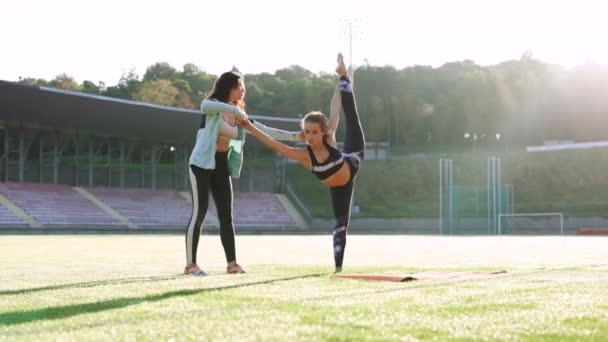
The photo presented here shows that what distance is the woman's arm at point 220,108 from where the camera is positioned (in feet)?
23.4

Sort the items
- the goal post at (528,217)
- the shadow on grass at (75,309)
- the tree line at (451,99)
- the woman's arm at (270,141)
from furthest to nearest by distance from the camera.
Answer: the tree line at (451,99), the goal post at (528,217), the woman's arm at (270,141), the shadow on grass at (75,309)

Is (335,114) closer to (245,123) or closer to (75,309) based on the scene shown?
(245,123)

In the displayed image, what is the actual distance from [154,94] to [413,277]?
6985cm

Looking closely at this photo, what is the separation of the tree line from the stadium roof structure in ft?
70.5

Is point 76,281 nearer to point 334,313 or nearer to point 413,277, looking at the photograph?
point 413,277

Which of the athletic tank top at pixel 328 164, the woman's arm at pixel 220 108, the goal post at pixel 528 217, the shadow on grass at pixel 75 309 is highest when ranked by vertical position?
the woman's arm at pixel 220 108

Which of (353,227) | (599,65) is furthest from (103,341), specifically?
(599,65)

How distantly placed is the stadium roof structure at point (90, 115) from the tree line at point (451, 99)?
21.5 meters

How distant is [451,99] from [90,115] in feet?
143

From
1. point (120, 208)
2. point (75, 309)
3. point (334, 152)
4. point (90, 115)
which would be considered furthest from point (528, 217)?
point (75, 309)

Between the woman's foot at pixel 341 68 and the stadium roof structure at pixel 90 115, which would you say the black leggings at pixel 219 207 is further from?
the stadium roof structure at pixel 90 115

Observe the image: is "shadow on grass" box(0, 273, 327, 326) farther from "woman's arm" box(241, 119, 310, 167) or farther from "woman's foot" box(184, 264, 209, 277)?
"woman's arm" box(241, 119, 310, 167)

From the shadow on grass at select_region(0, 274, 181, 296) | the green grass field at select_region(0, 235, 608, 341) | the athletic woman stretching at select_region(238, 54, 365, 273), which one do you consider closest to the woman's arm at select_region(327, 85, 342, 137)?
the athletic woman stretching at select_region(238, 54, 365, 273)

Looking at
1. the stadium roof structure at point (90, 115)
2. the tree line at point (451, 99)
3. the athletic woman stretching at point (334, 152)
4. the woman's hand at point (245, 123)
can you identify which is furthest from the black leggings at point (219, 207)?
the tree line at point (451, 99)
